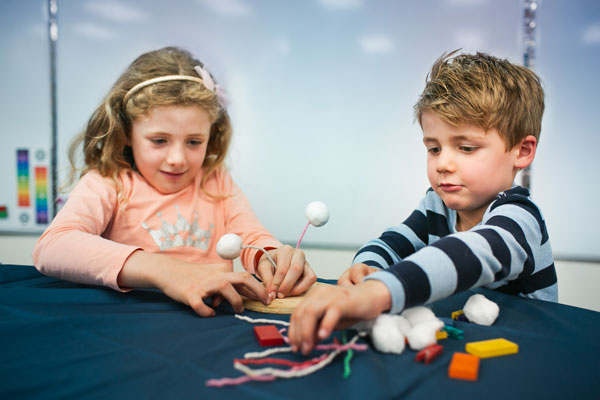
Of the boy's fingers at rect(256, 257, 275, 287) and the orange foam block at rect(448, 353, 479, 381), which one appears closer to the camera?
the orange foam block at rect(448, 353, 479, 381)

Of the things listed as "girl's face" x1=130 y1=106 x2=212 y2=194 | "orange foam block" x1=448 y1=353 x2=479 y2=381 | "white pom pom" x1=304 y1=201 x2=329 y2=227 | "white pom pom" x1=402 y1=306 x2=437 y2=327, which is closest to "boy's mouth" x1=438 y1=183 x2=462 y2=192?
"white pom pom" x1=304 y1=201 x2=329 y2=227

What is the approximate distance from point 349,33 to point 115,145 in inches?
44.4

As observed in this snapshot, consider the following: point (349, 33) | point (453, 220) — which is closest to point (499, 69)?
point (453, 220)

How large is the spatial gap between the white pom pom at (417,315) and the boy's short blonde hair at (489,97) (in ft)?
1.37

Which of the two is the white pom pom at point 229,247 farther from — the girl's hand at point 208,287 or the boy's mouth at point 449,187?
the boy's mouth at point 449,187

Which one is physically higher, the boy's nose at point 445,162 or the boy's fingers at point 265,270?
the boy's nose at point 445,162

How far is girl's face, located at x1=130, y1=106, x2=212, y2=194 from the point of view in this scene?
1031 mm

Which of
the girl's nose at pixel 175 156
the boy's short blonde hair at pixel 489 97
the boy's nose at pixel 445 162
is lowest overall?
the boy's nose at pixel 445 162

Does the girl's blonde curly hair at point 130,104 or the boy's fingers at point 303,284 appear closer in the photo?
the boy's fingers at point 303,284

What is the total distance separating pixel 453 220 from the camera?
102cm

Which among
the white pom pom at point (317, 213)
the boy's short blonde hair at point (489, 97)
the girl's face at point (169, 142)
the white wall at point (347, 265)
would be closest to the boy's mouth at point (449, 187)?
the boy's short blonde hair at point (489, 97)

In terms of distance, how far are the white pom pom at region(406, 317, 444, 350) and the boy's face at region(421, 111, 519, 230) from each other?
41 cm

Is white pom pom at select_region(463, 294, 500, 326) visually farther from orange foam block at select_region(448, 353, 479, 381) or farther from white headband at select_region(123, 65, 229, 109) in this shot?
white headband at select_region(123, 65, 229, 109)

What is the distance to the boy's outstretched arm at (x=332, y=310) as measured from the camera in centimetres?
47
